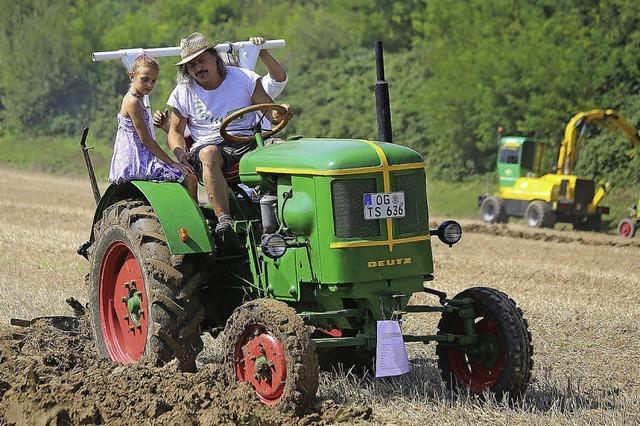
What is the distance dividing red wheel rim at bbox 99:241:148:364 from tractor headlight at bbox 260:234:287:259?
1.09 m

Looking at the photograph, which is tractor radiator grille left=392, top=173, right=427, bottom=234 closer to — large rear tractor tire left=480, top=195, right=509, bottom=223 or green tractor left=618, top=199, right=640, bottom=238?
green tractor left=618, top=199, right=640, bottom=238

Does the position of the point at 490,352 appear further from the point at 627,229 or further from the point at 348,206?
the point at 627,229

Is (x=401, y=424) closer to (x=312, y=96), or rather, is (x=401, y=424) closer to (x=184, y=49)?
(x=184, y=49)

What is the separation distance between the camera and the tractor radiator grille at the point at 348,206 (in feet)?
21.5

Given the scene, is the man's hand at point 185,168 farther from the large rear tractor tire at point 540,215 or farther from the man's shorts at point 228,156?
the large rear tractor tire at point 540,215

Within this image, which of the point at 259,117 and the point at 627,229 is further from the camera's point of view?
the point at 627,229

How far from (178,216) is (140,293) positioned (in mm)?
684

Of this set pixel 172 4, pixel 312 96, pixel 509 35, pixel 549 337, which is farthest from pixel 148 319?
pixel 172 4

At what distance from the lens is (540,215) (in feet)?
77.7

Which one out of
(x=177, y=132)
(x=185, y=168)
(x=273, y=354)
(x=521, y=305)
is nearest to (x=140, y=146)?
→ (x=177, y=132)

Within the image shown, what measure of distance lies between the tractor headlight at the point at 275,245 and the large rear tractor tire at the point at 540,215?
17.6 meters

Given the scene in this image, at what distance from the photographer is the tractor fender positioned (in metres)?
6.95

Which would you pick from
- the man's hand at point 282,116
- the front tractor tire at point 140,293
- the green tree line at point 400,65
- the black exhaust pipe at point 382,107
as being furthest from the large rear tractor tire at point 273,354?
the green tree line at point 400,65

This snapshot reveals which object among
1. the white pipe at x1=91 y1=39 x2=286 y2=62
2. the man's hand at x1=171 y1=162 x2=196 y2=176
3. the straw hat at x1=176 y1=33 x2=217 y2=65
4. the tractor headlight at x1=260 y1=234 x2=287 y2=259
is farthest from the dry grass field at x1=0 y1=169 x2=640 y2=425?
the white pipe at x1=91 y1=39 x2=286 y2=62
